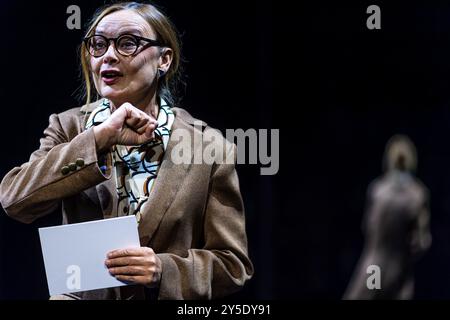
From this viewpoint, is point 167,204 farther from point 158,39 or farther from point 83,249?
point 158,39

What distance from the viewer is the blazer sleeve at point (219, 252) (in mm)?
2064

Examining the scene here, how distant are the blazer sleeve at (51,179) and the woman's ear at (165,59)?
0.90 ft

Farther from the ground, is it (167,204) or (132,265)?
(167,204)

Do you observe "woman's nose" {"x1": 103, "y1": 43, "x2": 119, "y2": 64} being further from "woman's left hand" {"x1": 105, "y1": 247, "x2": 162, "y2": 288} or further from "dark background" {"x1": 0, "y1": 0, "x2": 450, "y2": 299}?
"woman's left hand" {"x1": 105, "y1": 247, "x2": 162, "y2": 288}

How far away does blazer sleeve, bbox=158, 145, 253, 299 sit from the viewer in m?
2.06

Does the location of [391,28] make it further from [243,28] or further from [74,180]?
[74,180]

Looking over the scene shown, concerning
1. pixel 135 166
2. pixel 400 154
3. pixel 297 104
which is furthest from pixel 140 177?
pixel 400 154

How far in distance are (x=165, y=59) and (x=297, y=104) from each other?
130cm

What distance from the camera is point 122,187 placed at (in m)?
2.08

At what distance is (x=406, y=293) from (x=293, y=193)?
3.25ft

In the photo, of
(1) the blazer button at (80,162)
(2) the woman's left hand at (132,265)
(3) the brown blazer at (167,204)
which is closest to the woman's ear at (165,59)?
(3) the brown blazer at (167,204)

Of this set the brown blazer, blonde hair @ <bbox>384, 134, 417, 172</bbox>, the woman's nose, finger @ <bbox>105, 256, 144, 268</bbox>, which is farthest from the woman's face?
blonde hair @ <bbox>384, 134, 417, 172</bbox>

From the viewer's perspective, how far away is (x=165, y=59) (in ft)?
7.11
